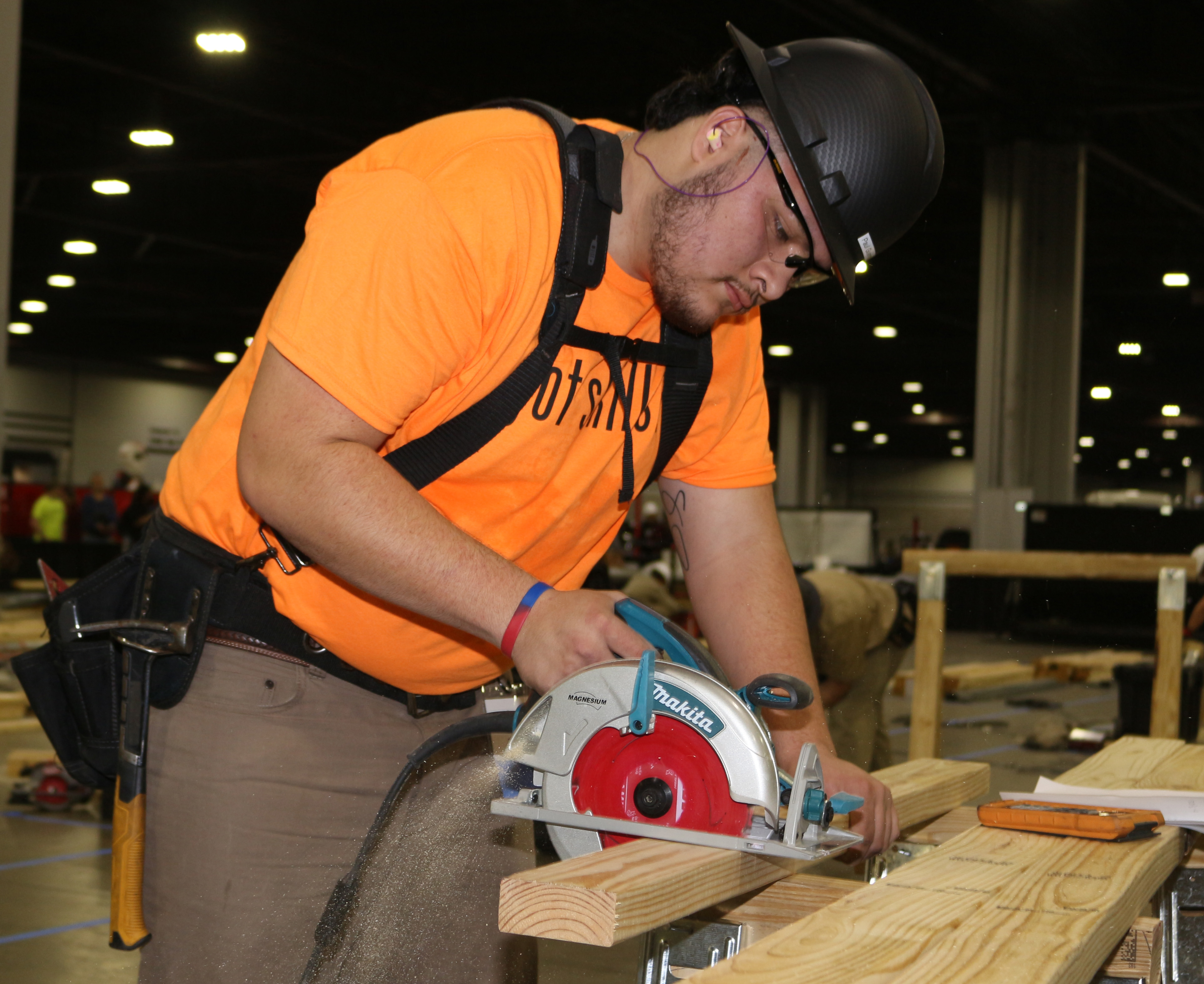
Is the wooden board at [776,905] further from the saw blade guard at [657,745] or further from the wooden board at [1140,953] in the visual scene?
the wooden board at [1140,953]

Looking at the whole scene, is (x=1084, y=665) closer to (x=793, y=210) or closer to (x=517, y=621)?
(x=793, y=210)

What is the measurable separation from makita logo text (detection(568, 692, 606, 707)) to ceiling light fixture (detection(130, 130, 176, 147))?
11.0 m

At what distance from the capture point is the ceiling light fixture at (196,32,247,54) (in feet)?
28.8

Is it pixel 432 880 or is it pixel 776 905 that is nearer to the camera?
pixel 776 905

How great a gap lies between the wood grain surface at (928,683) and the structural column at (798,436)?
20.5 m

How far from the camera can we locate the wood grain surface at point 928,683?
150 inches

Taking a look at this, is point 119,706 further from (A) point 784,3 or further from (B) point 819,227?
(A) point 784,3

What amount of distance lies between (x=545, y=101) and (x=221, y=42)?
2.74 m

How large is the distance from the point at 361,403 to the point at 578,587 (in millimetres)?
658

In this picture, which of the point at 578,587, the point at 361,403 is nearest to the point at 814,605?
the point at 578,587

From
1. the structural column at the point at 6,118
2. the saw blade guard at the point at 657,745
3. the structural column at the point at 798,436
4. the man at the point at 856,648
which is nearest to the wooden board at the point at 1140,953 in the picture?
the saw blade guard at the point at 657,745

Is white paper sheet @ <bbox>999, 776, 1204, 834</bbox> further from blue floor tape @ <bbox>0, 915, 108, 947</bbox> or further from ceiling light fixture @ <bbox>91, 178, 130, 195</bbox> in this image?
ceiling light fixture @ <bbox>91, 178, 130, 195</bbox>

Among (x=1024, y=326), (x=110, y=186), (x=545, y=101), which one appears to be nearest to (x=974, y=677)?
(x=1024, y=326)

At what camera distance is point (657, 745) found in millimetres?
1105
